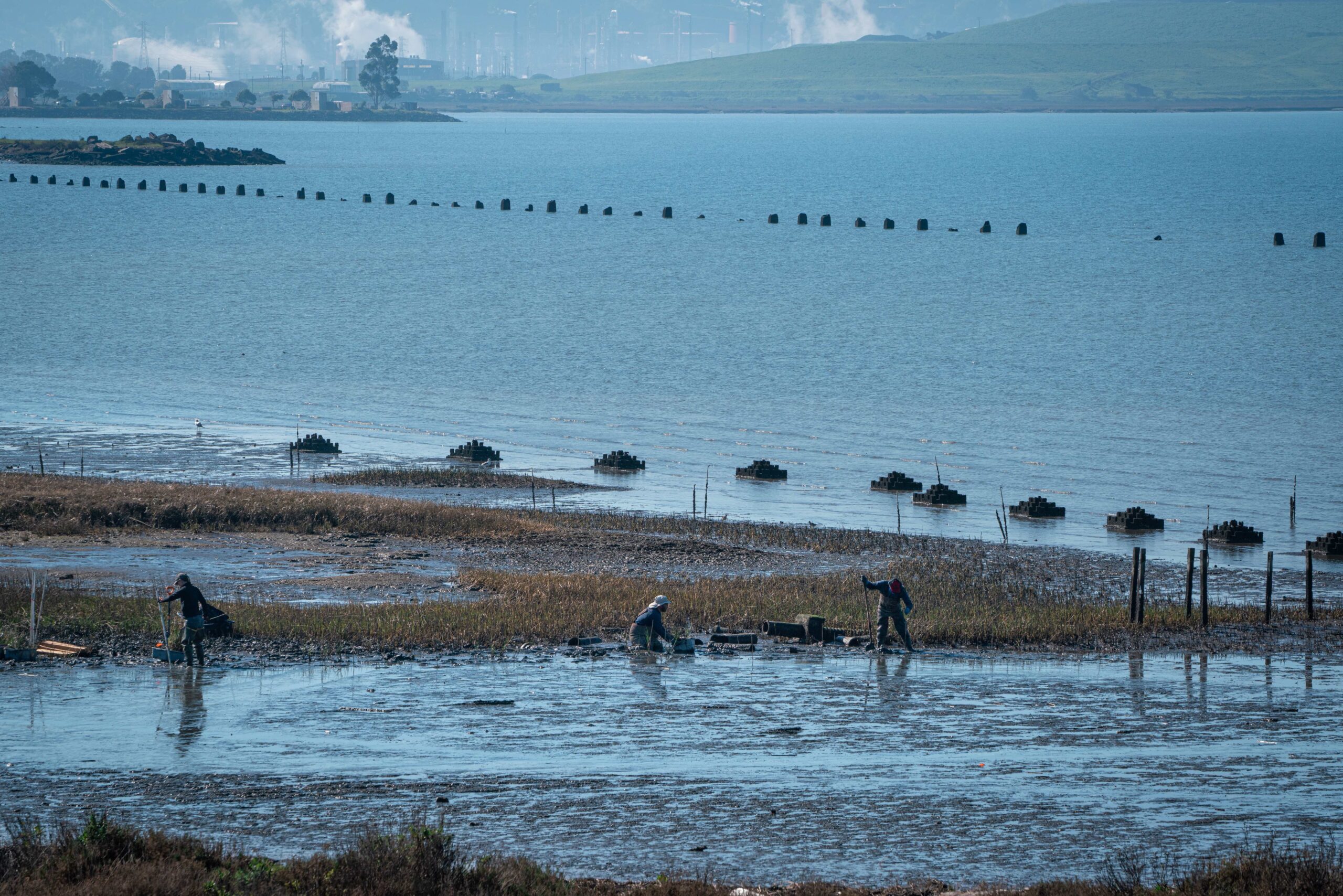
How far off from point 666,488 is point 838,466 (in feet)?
25.0

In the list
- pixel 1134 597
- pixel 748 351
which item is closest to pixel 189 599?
pixel 1134 597

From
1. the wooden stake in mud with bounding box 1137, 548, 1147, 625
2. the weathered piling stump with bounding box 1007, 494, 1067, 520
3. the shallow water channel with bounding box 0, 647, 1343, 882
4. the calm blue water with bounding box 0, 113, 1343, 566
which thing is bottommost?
the shallow water channel with bounding box 0, 647, 1343, 882

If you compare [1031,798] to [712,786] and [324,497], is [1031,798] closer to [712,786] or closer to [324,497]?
[712,786]

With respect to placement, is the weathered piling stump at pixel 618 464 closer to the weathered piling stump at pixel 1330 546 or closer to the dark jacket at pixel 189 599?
the weathered piling stump at pixel 1330 546

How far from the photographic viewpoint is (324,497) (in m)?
35.5

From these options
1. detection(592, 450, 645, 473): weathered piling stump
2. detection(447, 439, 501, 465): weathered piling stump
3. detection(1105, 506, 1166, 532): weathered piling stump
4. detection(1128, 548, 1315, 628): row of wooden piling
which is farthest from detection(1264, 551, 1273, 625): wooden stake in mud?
detection(447, 439, 501, 465): weathered piling stump

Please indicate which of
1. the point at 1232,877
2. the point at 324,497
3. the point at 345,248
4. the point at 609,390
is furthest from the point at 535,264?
the point at 1232,877

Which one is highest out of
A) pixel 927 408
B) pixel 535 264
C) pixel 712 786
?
pixel 535 264

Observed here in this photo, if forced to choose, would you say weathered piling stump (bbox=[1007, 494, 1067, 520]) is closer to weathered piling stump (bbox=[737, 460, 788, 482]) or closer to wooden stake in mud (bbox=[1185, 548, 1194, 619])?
weathered piling stump (bbox=[737, 460, 788, 482])

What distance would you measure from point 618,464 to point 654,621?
21.9 m

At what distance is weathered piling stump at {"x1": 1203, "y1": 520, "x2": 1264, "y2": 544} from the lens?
122 ft

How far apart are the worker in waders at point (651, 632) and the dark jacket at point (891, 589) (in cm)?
311

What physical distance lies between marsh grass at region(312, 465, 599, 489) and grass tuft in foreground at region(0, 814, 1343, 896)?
88.6 feet

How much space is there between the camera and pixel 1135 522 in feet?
128
